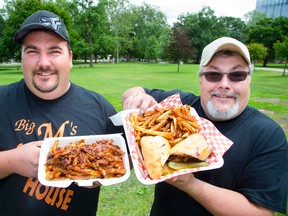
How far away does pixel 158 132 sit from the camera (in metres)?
2.03

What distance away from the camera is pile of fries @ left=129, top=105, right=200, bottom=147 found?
205 centimetres

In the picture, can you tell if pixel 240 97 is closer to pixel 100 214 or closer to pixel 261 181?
pixel 261 181

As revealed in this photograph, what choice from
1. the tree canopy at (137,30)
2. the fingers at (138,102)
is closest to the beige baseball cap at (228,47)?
the fingers at (138,102)

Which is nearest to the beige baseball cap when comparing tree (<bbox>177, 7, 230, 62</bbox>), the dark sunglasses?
the dark sunglasses

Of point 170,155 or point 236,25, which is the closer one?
point 170,155

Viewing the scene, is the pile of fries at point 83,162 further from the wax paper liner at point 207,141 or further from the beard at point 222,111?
the beard at point 222,111

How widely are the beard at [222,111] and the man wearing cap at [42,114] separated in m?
1.13

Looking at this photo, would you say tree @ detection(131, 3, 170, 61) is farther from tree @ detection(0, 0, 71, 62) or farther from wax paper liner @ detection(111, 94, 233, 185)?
wax paper liner @ detection(111, 94, 233, 185)

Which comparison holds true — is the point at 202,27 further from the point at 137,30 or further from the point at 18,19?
the point at 18,19

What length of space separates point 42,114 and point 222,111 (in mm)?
1683

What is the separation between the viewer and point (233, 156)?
7.50 feet

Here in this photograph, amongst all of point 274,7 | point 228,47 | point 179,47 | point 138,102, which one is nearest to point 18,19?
point 179,47

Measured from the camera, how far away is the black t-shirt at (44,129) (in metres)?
2.41

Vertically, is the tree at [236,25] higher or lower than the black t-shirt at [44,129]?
higher
